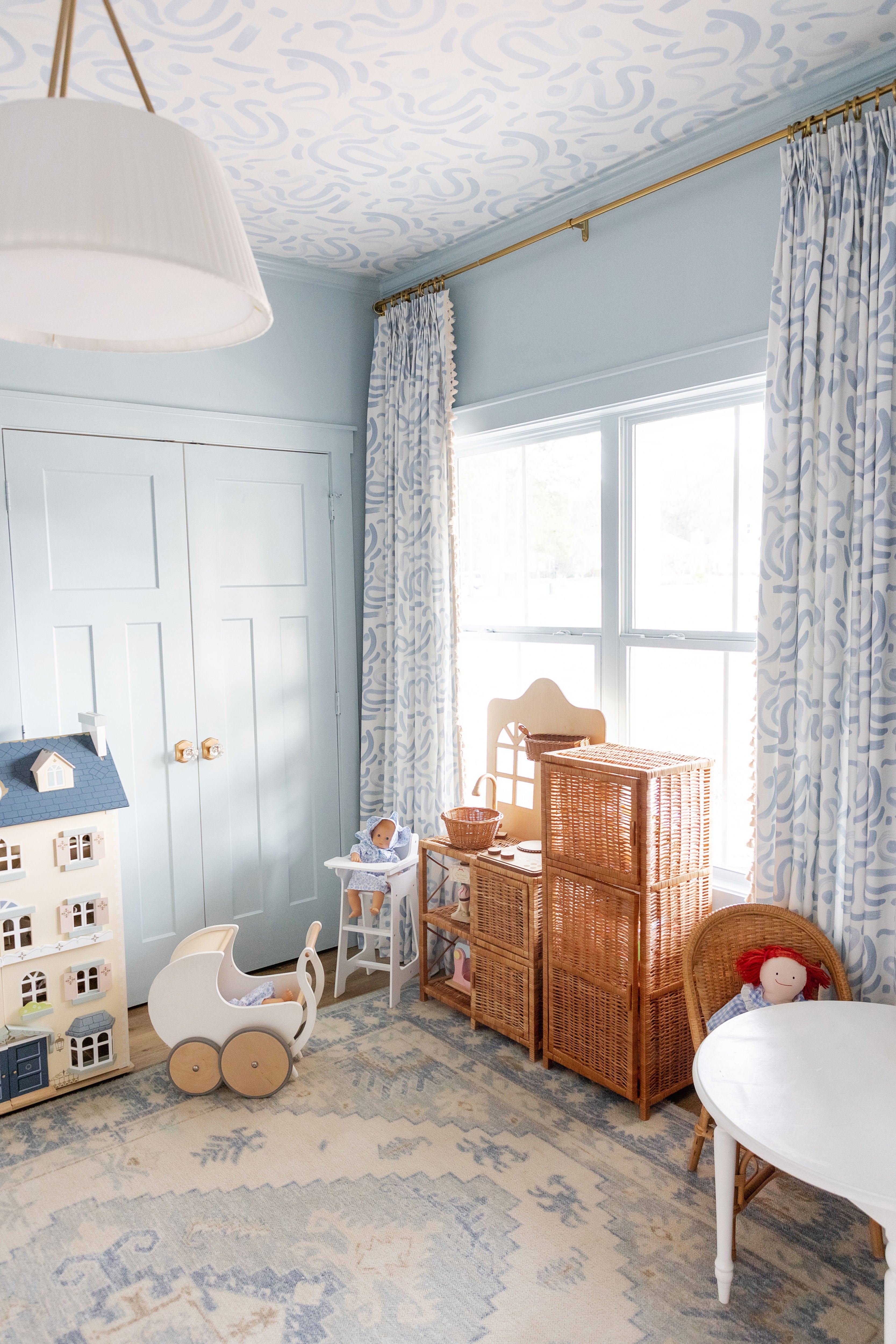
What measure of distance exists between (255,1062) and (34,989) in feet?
2.22

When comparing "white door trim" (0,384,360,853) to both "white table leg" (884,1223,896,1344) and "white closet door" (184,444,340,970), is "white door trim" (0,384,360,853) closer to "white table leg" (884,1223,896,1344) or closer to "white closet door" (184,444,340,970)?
"white closet door" (184,444,340,970)

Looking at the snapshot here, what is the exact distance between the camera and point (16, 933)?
2.57 metres

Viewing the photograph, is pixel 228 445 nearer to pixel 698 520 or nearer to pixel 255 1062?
pixel 698 520

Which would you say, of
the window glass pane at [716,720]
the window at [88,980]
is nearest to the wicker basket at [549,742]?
the window glass pane at [716,720]

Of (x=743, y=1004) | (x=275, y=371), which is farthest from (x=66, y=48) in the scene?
(x=275, y=371)

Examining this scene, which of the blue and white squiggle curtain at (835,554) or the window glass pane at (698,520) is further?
the window glass pane at (698,520)

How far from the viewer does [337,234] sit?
10.4 ft

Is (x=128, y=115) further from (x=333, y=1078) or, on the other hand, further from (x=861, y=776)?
(x=333, y=1078)

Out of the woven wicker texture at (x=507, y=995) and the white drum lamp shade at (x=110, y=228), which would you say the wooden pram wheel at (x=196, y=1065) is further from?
the white drum lamp shade at (x=110, y=228)

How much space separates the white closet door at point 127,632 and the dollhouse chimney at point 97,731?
7.4 inches

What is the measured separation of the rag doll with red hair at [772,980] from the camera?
209 cm

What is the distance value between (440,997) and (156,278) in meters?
2.62

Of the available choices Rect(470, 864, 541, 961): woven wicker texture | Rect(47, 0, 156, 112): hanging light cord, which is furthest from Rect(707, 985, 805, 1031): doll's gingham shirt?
Rect(47, 0, 156, 112): hanging light cord

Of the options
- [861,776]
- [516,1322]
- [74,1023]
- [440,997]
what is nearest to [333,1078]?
[440,997]
